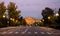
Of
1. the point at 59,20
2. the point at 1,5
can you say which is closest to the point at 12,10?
the point at 1,5

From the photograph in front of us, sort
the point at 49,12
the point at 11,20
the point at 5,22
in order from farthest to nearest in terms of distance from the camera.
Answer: the point at 49,12 → the point at 11,20 → the point at 5,22

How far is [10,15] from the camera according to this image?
115938 mm

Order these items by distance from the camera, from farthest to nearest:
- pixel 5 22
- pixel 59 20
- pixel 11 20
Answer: pixel 11 20
pixel 5 22
pixel 59 20

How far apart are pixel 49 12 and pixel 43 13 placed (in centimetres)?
516

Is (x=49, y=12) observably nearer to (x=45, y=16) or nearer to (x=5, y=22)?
(x=45, y=16)

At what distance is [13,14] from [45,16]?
68.4 feet

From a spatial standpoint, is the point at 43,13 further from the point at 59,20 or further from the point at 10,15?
the point at 59,20

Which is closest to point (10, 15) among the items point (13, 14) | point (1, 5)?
point (13, 14)

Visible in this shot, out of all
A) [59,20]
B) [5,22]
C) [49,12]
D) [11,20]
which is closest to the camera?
[59,20]

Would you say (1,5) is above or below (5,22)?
above

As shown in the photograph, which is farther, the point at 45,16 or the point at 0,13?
the point at 45,16

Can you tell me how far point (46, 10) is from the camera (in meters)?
128

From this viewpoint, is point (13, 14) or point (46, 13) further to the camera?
point (46, 13)

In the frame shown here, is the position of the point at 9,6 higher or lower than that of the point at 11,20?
higher
